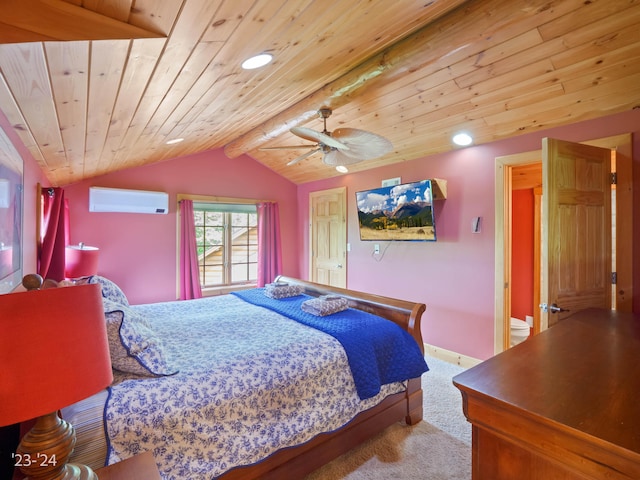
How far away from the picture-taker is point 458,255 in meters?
3.44

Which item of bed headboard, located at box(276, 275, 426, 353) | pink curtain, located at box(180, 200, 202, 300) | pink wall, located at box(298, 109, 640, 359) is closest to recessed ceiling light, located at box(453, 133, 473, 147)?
pink wall, located at box(298, 109, 640, 359)

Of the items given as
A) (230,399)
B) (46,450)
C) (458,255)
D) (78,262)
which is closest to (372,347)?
(230,399)

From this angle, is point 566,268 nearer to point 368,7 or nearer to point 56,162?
point 368,7

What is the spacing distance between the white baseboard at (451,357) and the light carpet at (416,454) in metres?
0.86

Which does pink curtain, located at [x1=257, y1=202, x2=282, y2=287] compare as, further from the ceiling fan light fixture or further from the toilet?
the toilet

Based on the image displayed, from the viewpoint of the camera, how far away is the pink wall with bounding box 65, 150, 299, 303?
4.01 metres

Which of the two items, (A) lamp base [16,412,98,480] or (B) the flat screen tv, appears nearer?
(A) lamp base [16,412,98,480]

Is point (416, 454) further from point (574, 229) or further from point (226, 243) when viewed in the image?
point (226, 243)

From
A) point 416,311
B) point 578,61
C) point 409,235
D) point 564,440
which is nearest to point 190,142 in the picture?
point 409,235

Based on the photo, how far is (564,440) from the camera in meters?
0.87

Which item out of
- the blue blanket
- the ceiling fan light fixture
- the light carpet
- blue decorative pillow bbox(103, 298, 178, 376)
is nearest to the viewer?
blue decorative pillow bbox(103, 298, 178, 376)

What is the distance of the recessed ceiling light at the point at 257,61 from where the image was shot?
170 cm

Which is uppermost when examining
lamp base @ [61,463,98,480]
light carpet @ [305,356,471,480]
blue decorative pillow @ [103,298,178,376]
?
blue decorative pillow @ [103,298,178,376]

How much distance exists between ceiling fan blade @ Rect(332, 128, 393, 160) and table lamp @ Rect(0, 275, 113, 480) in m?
1.83
